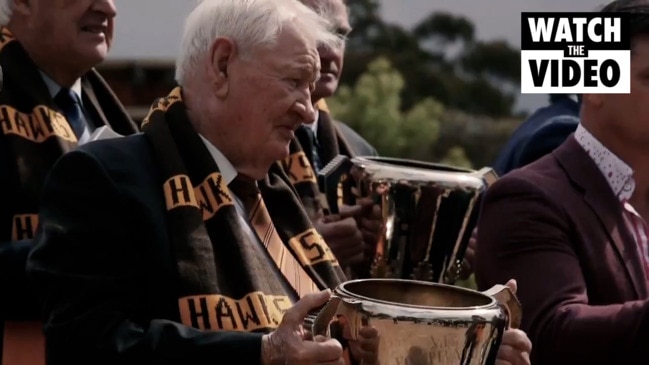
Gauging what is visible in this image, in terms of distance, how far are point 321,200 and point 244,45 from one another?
915mm

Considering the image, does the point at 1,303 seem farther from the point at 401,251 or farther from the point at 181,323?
the point at 401,251

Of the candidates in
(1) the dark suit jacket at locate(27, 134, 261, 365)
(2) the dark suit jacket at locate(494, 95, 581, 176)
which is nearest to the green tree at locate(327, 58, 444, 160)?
(2) the dark suit jacket at locate(494, 95, 581, 176)

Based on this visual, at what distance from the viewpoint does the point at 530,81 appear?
4.65 metres

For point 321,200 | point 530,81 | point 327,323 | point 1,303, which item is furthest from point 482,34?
point 327,323

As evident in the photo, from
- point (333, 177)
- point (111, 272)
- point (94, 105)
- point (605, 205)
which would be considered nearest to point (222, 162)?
point (111, 272)

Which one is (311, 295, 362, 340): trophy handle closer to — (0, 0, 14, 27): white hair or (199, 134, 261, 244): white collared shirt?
(199, 134, 261, 244): white collared shirt

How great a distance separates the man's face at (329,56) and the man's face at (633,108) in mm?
758

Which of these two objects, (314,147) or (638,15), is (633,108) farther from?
(314,147)

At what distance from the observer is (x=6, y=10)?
150 inches

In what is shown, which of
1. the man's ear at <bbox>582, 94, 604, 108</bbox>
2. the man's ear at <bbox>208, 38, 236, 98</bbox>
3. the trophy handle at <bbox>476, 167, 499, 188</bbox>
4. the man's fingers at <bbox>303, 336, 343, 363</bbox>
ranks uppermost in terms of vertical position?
the man's ear at <bbox>208, 38, 236, 98</bbox>

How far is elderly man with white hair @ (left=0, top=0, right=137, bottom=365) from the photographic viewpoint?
3496 mm

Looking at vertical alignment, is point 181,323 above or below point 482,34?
below

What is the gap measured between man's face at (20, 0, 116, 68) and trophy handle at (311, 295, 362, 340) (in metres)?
1.29

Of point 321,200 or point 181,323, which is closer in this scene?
point 181,323
